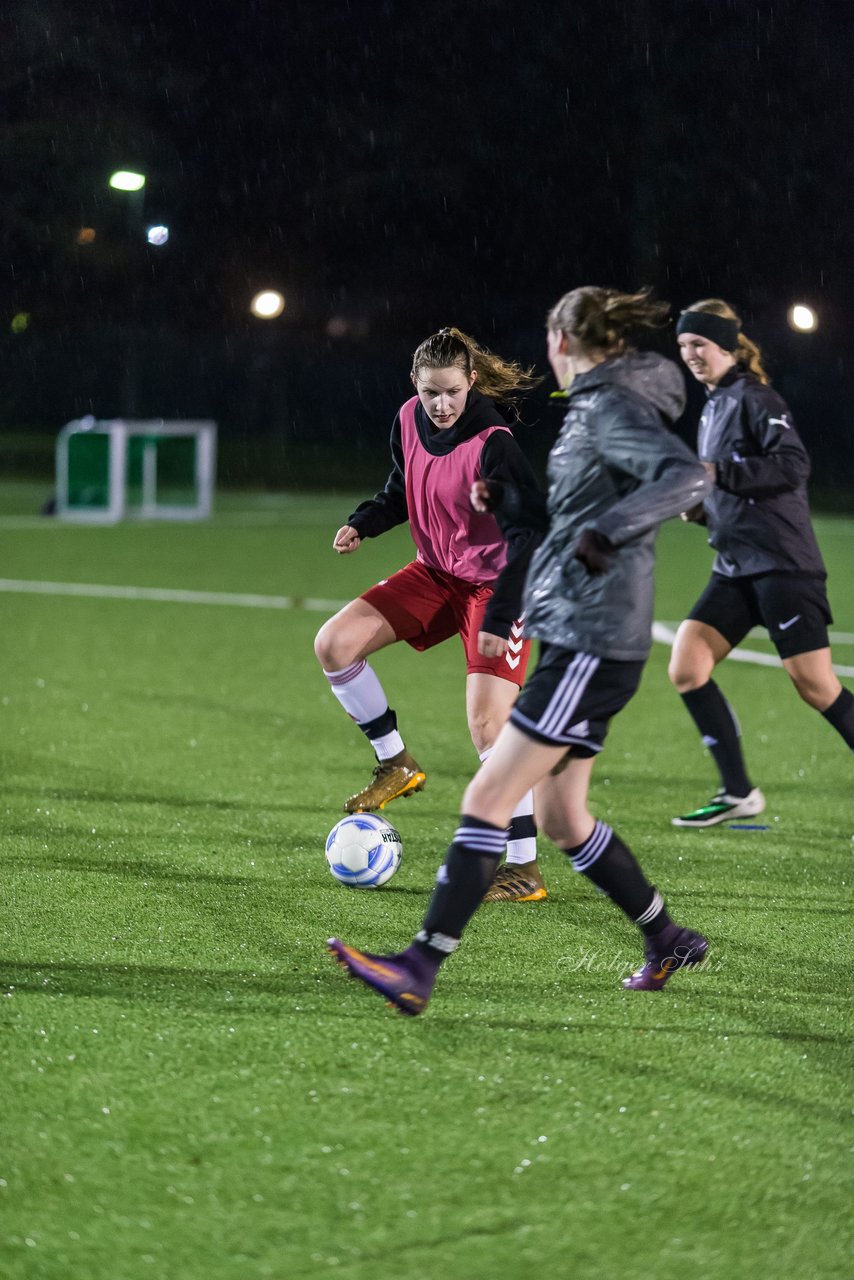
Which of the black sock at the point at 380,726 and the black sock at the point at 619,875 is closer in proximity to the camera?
the black sock at the point at 619,875

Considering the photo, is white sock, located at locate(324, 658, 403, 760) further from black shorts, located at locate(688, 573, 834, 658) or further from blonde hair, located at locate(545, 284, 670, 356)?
blonde hair, located at locate(545, 284, 670, 356)

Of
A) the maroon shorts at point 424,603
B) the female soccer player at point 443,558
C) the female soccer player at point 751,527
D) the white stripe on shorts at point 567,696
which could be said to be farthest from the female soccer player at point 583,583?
the female soccer player at point 751,527

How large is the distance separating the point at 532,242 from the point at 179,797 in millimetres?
38374

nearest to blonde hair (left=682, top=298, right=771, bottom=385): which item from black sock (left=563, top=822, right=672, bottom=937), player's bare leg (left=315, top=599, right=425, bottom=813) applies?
player's bare leg (left=315, top=599, right=425, bottom=813)

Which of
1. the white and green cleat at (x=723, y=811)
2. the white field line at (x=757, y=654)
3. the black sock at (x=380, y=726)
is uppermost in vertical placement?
the black sock at (x=380, y=726)

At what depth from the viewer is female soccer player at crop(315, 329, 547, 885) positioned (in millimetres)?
5672

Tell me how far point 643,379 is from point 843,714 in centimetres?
301

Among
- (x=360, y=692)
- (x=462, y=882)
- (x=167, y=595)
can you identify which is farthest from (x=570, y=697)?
(x=167, y=595)

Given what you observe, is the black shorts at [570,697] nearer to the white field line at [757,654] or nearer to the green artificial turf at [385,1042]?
the green artificial turf at [385,1042]

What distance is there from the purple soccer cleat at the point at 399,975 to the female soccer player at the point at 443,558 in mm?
1343

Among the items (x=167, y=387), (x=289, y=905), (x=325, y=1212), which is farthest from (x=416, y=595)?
(x=167, y=387)

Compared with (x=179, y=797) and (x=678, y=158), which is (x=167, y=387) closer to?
(x=678, y=158)

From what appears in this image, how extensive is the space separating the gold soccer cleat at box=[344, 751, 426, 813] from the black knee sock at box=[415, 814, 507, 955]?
7.42ft

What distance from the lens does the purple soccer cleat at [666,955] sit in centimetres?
465
